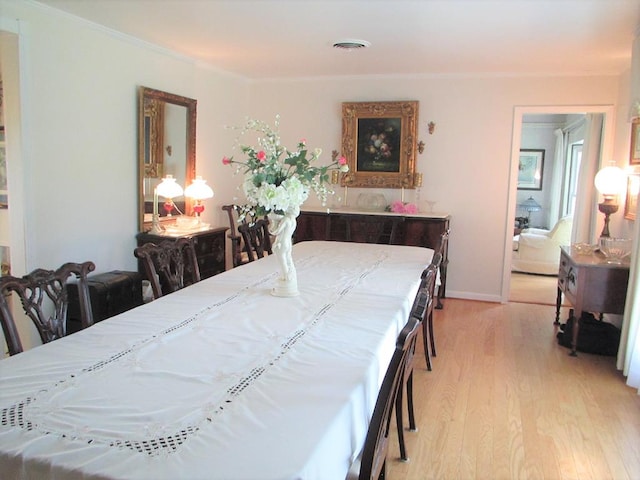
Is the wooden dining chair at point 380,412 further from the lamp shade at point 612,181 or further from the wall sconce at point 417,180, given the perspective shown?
the wall sconce at point 417,180

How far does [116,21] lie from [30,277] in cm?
241

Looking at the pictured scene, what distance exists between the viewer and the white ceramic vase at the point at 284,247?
2.34 metres

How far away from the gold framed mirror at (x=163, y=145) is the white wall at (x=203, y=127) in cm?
9

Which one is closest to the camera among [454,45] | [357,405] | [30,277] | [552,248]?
[357,405]

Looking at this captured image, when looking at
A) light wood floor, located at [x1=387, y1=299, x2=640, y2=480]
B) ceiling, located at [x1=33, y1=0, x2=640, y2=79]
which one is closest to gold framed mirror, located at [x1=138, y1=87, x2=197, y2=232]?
ceiling, located at [x1=33, y1=0, x2=640, y2=79]

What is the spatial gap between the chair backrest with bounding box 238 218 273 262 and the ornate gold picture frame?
6.16 ft

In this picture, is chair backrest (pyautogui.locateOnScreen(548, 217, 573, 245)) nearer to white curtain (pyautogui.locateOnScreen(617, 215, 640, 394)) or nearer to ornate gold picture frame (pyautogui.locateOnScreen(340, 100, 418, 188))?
ornate gold picture frame (pyautogui.locateOnScreen(340, 100, 418, 188))

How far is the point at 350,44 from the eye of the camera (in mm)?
4008

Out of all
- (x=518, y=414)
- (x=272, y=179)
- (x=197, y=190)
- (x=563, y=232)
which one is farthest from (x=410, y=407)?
(x=563, y=232)

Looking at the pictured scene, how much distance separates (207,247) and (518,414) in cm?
301

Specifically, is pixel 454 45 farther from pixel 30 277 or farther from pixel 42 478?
pixel 42 478

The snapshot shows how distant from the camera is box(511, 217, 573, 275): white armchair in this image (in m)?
6.66

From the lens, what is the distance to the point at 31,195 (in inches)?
130

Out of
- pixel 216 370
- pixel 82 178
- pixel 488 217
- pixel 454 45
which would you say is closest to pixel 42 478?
pixel 216 370
